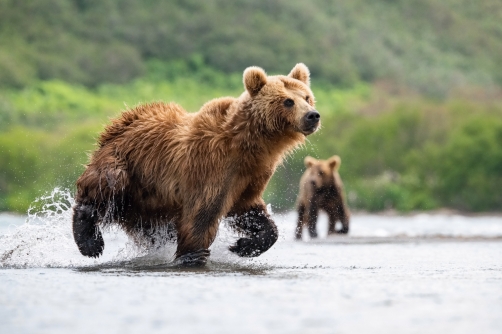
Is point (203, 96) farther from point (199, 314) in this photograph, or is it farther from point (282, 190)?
point (199, 314)

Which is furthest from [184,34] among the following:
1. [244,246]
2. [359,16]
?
[244,246]

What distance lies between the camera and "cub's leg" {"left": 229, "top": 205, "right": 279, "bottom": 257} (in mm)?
8383

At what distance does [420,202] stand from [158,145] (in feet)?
110

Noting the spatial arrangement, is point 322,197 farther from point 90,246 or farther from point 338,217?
point 90,246

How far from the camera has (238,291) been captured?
6.47 m

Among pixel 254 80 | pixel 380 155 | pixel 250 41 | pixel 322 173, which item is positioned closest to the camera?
pixel 254 80

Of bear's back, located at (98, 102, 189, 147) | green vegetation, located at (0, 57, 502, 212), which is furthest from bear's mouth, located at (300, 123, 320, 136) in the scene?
green vegetation, located at (0, 57, 502, 212)

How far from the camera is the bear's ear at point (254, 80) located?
777 centimetres

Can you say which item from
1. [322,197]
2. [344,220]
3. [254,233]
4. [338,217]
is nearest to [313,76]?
[322,197]

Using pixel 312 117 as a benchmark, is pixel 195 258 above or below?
below

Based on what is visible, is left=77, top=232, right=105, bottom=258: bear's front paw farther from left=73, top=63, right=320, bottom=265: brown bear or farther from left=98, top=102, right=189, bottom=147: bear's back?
left=98, top=102, right=189, bottom=147: bear's back

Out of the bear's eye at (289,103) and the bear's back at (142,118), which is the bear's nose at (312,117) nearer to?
the bear's eye at (289,103)

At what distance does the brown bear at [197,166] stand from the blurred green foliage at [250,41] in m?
64.5

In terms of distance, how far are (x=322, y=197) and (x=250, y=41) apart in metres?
66.2
